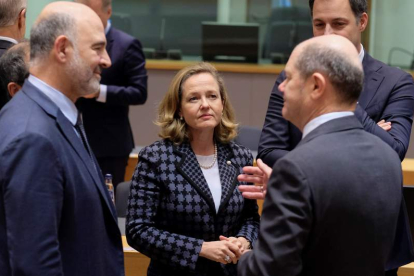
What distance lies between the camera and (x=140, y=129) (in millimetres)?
7609

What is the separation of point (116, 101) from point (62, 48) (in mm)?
2455

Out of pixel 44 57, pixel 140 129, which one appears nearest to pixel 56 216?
pixel 44 57

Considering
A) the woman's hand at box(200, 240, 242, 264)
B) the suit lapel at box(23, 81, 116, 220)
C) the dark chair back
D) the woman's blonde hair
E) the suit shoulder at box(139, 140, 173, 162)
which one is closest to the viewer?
the suit lapel at box(23, 81, 116, 220)

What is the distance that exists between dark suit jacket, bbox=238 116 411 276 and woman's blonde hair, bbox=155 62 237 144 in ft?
3.37

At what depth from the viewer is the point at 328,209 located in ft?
6.23

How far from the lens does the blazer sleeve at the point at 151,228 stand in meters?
2.76

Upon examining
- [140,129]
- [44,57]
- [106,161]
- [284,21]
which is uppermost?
[44,57]

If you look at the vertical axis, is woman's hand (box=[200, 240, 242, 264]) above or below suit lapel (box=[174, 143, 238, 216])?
below

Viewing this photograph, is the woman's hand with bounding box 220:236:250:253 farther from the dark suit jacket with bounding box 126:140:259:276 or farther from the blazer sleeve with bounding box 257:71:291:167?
the blazer sleeve with bounding box 257:71:291:167

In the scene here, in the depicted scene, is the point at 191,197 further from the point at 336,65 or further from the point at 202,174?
the point at 336,65

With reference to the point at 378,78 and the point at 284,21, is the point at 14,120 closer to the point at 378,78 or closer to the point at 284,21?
the point at 378,78

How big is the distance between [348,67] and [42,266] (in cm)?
98

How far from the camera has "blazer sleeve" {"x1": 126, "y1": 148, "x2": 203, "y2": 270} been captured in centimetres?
276

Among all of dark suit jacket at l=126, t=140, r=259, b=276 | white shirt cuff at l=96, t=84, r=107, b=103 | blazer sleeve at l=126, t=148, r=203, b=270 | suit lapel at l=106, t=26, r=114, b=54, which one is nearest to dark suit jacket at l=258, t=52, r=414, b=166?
dark suit jacket at l=126, t=140, r=259, b=276
